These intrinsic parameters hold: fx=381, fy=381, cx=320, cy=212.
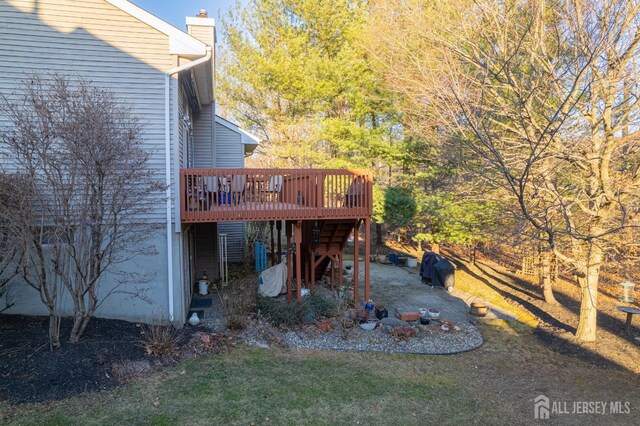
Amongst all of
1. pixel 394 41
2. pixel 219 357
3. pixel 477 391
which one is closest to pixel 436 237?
pixel 394 41

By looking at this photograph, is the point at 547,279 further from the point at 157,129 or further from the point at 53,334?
the point at 53,334

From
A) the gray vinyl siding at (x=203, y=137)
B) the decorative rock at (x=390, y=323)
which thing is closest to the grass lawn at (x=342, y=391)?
the decorative rock at (x=390, y=323)

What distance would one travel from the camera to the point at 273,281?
9.72 meters

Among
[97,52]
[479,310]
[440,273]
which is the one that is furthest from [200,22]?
[479,310]

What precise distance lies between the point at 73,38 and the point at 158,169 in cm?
282

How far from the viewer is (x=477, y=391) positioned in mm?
5859

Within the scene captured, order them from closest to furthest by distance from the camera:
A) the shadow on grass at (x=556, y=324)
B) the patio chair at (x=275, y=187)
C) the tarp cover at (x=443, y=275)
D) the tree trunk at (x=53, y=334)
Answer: the tree trunk at (x=53, y=334), the shadow on grass at (x=556, y=324), the patio chair at (x=275, y=187), the tarp cover at (x=443, y=275)

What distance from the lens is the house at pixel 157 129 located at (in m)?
6.98

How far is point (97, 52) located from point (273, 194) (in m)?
4.34

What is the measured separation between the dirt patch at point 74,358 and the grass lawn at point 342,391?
28 centimetres

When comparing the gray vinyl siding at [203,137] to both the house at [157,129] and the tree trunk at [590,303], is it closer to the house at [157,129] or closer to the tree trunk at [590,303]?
the house at [157,129]

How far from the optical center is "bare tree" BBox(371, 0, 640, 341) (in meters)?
5.79

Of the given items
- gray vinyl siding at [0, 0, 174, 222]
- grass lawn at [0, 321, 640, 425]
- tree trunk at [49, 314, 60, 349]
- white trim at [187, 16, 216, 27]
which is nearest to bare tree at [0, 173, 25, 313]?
tree trunk at [49, 314, 60, 349]

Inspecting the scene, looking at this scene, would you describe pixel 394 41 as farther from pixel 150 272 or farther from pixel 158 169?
pixel 150 272
